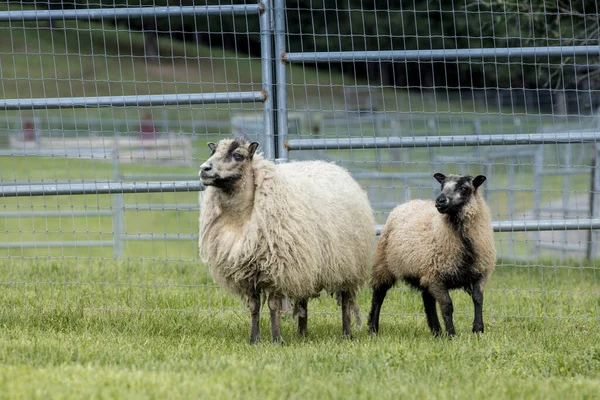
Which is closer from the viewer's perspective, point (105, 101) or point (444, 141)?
point (105, 101)

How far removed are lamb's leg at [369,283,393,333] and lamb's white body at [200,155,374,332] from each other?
1.67 ft

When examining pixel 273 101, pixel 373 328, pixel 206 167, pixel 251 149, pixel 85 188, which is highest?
pixel 273 101

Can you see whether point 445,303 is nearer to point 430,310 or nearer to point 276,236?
point 430,310

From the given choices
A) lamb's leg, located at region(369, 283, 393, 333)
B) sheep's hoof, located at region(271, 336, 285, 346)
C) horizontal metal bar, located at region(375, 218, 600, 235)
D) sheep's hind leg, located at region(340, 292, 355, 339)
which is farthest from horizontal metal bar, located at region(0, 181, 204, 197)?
horizontal metal bar, located at region(375, 218, 600, 235)

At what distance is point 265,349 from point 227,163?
1.49m

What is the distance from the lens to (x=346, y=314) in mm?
7715

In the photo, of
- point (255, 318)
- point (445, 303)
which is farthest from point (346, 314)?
point (255, 318)

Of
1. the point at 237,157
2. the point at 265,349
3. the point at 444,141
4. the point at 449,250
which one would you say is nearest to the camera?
the point at 265,349

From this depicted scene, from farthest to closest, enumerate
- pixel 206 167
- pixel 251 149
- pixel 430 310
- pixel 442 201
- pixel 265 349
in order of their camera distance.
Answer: pixel 430 310 → pixel 442 201 → pixel 251 149 → pixel 206 167 → pixel 265 349

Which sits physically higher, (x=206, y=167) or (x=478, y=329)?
(x=206, y=167)

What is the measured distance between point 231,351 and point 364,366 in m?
1.15

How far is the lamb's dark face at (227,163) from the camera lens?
22.6 feet

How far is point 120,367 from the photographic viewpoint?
5.55 metres

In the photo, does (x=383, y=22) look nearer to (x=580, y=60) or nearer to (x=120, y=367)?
(x=580, y=60)
